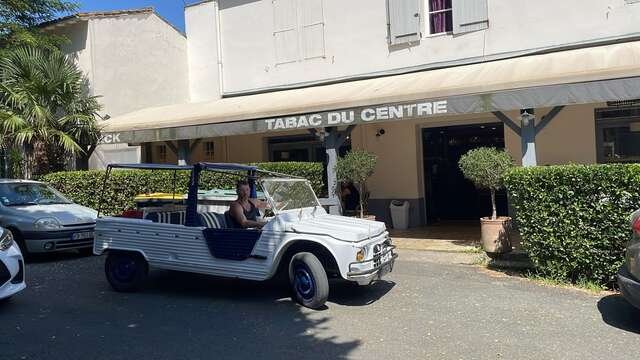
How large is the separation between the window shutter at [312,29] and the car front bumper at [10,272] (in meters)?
8.61

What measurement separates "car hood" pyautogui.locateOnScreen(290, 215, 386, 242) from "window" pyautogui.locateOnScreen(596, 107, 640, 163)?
660cm

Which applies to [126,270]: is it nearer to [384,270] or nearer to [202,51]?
[384,270]

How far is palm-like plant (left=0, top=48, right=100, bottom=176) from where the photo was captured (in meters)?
12.7

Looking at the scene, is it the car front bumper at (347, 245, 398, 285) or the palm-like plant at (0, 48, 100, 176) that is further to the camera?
the palm-like plant at (0, 48, 100, 176)

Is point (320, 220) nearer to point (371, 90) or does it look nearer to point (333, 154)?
point (333, 154)

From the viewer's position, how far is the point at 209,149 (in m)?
15.7

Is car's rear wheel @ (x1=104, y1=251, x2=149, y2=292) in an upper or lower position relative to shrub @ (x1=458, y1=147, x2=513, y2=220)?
lower

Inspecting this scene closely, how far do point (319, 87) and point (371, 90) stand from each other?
98.9 inches

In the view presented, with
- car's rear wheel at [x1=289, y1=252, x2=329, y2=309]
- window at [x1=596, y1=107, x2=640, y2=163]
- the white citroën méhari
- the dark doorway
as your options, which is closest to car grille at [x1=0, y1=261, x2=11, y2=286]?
the white citroën méhari

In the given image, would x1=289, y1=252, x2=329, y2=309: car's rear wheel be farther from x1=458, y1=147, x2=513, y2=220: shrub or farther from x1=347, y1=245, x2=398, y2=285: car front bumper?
x1=458, y1=147, x2=513, y2=220: shrub

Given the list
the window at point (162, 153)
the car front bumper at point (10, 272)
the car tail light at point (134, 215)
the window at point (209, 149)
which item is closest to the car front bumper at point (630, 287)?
the car tail light at point (134, 215)

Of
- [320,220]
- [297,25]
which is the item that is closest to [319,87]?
[297,25]

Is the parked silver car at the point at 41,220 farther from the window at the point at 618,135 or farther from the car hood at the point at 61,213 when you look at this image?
the window at the point at 618,135

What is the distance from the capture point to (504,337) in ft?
16.3
